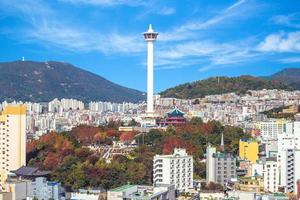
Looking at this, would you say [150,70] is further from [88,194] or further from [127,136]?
[88,194]

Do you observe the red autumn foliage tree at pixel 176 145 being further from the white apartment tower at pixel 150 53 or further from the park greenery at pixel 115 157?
the white apartment tower at pixel 150 53

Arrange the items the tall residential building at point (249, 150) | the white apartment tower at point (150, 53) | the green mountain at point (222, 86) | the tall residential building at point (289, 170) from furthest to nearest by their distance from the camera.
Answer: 1. the green mountain at point (222, 86)
2. the white apartment tower at point (150, 53)
3. the tall residential building at point (249, 150)
4. the tall residential building at point (289, 170)

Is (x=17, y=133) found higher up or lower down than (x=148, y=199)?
higher up

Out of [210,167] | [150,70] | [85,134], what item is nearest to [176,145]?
[210,167]

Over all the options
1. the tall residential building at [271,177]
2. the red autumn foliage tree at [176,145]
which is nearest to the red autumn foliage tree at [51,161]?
the red autumn foliage tree at [176,145]

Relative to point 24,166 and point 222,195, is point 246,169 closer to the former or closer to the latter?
point 222,195

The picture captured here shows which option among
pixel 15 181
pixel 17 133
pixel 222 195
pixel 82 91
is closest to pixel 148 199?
pixel 222 195

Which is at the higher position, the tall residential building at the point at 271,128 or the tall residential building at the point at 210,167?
the tall residential building at the point at 271,128
